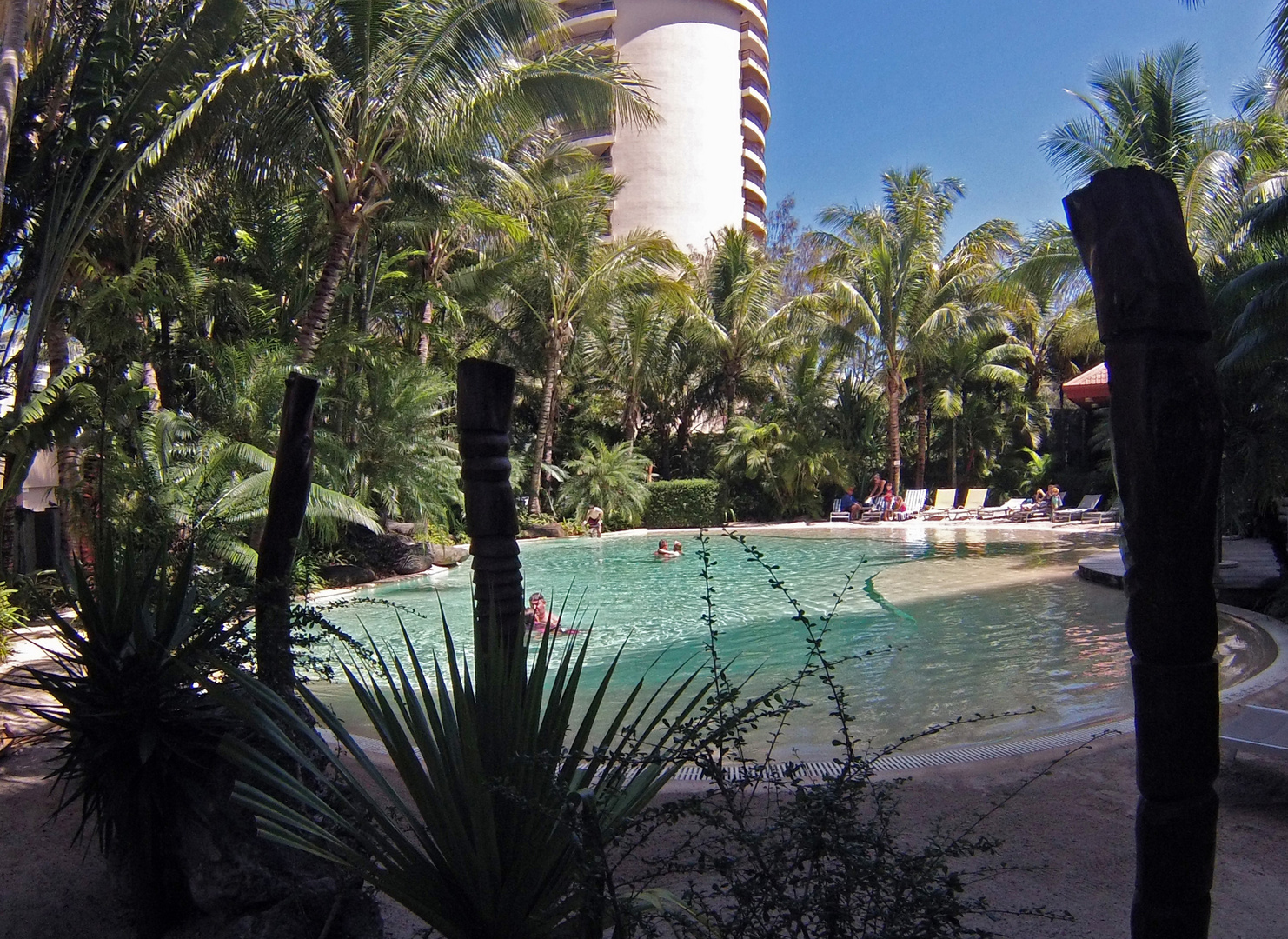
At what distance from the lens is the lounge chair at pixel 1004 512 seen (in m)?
22.5

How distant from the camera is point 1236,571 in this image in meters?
11.6

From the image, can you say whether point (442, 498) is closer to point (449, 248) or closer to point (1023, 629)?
point (449, 248)

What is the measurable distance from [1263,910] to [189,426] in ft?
36.3

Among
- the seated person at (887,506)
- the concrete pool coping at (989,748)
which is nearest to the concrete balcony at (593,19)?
the seated person at (887,506)

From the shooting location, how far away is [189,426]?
35.2 feet

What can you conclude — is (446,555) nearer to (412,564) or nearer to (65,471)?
(412,564)

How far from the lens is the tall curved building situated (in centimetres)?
3994

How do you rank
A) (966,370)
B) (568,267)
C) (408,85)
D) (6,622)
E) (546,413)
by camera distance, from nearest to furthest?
(6,622), (408,85), (568,267), (546,413), (966,370)

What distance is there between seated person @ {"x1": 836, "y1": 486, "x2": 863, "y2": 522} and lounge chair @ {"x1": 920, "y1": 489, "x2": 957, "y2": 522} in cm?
170

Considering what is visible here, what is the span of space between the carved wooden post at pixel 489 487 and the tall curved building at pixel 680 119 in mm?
37239

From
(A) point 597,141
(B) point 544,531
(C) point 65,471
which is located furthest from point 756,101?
(C) point 65,471

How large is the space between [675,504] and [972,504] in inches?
A: 333

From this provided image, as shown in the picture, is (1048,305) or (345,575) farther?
(1048,305)

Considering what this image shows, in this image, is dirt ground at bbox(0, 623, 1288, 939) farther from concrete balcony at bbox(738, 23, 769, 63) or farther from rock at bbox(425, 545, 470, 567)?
concrete balcony at bbox(738, 23, 769, 63)
